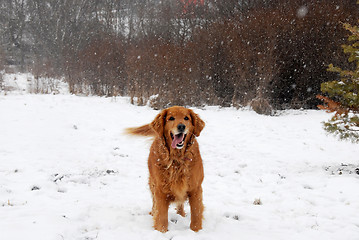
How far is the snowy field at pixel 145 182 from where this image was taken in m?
2.87

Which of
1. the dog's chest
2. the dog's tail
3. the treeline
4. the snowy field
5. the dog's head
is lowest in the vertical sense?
the snowy field

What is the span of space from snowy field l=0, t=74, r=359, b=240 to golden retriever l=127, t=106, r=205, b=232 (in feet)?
0.82

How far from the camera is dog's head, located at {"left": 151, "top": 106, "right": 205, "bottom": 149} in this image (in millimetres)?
2740

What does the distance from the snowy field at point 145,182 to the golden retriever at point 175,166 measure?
0.25m

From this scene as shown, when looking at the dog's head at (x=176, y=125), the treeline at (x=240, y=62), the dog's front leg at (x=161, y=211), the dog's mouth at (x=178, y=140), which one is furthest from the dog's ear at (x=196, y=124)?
the treeline at (x=240, y=62)

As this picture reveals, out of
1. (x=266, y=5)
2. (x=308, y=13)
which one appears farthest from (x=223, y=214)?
(x=266, y=5)

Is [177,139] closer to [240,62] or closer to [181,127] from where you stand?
[181,127]

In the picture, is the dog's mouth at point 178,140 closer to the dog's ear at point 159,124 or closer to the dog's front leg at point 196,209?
the dog's ear at point 159,124

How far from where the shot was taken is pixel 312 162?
19.1 feet

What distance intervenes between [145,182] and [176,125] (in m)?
2.20

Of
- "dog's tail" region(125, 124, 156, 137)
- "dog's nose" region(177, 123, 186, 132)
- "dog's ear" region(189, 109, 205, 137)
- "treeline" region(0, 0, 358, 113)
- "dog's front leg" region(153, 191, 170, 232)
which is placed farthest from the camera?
"treeline" region(0, 0, 358, 113)

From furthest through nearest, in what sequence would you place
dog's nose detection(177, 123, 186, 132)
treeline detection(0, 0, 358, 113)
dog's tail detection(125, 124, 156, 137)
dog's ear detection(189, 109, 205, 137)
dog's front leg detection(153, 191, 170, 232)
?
treeline detection(0, 0, 358, 113) → dog's tail detection(125, 124, 156, 137) → dog's ear detection(189, 109, 205, 137) → dog's front leg detection(153, 191, 170, 232) → dog's nose detection(177, 123, 186, 132)

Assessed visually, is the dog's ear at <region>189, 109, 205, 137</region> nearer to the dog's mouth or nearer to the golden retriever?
the golden retriever

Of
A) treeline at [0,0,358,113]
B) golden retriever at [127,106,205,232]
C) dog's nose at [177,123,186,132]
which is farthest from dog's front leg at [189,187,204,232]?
treeline at [0,0,358,113]
